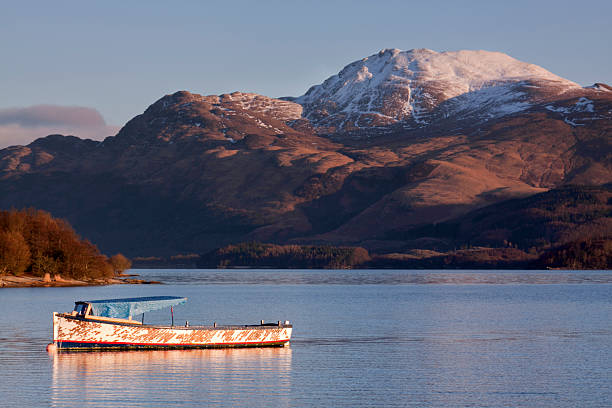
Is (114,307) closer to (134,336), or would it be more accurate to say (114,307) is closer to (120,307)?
(120,307)

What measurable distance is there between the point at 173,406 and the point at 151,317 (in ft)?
229

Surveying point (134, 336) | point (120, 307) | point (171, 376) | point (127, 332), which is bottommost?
point (171, 376)

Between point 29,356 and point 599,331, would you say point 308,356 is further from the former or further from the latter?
point 599,331

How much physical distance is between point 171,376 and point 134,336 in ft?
41.0

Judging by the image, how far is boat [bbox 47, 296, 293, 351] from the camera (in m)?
75.8

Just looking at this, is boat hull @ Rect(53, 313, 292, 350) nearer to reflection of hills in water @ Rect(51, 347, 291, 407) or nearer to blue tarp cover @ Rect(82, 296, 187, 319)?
reflection of hills in water @ Rect(51, 347, 291, 407)

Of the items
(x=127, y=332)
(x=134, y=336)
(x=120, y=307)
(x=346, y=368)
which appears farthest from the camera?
(x=120, y=307)

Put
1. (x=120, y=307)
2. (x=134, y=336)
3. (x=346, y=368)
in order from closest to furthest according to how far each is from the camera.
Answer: (x=346, y=368) → (x=134, y=336) → (x=120, y=307)

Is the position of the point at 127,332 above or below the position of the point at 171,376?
above

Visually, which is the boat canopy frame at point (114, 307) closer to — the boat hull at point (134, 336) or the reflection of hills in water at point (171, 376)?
the boat hull at point (134, 336)

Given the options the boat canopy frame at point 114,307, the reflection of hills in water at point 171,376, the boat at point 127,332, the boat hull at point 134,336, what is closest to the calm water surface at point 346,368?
the reflection of hills in water at point 171,376

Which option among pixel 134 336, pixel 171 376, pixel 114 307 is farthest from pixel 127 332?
pixel 171 376

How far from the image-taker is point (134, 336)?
251 ft

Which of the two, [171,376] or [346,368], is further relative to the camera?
[346,368]
